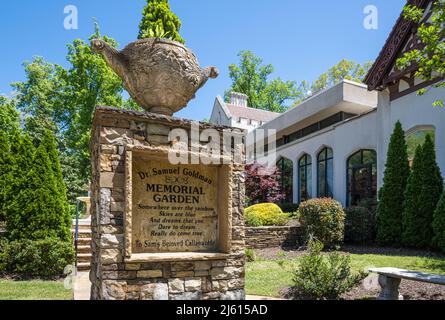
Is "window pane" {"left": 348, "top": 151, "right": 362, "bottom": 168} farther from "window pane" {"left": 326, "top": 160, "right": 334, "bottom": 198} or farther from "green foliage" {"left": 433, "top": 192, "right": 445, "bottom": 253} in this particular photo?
"green foliage" {"left": 433, "top": 192, "right": 445, "bottom": 253}

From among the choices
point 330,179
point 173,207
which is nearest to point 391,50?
point 330,179

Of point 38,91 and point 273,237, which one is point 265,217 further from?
point 38,91

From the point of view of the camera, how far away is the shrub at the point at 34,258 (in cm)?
771

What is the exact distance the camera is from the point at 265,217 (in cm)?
1245


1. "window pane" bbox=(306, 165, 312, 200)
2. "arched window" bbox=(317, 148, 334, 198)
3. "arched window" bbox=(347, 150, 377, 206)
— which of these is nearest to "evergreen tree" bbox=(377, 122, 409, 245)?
"arched window" bbox=(347, 150, 377, 206)

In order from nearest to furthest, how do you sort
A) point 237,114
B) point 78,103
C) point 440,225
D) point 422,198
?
1. point 440,225
2. point 422,198
3. point 78,103
4. point 237,114

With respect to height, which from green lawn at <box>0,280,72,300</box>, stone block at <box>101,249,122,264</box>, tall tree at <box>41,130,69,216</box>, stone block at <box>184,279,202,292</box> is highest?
tall tree at <box>41,130,69,216</box>

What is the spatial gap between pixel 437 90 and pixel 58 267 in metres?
11.6

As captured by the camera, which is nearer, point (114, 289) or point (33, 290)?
point (114, 289)

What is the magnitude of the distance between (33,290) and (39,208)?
2666 millimetres

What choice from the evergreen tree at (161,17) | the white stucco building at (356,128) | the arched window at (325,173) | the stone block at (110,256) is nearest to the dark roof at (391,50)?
the white stucco building at (356,128)

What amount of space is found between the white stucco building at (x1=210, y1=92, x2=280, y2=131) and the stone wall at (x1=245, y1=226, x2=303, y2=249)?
15.1m

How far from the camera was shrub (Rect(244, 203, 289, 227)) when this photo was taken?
40.0 ft
